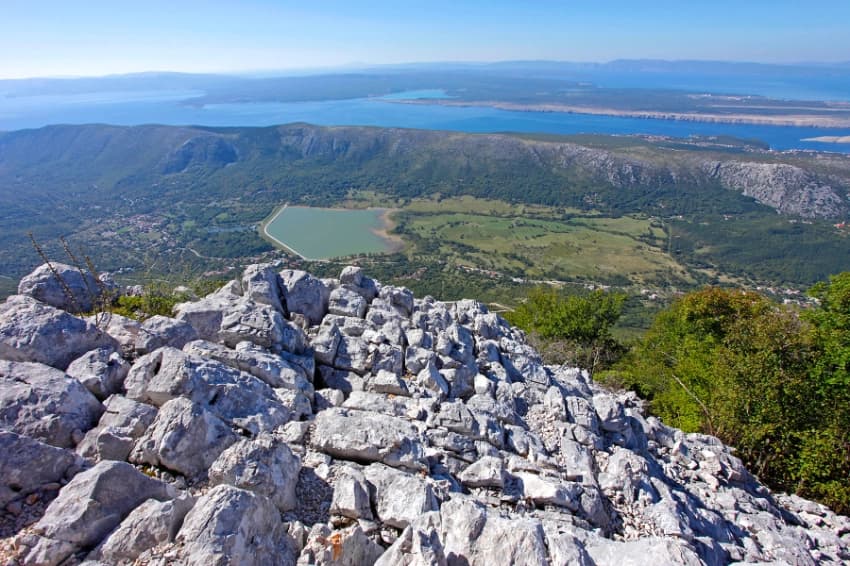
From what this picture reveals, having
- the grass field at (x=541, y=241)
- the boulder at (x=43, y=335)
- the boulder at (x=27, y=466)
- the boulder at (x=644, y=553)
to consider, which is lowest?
the grass field at (x=541, y=241)

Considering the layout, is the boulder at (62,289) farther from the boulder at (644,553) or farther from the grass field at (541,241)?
the grass field at (541,241)

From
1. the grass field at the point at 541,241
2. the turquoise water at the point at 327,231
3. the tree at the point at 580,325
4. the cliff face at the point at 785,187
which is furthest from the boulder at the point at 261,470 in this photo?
the cliff face at the point at 785,187

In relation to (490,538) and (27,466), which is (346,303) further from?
(490,538)

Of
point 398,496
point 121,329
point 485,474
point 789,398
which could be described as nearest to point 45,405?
point 121,329

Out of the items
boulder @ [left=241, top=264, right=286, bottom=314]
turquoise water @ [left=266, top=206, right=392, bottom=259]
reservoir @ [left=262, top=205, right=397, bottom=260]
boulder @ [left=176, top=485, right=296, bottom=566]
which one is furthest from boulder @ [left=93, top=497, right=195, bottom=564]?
turquoise water @ [left=266, top=206, right=392, bottom=259]

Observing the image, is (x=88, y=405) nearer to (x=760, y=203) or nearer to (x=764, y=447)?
(x=764, y=447)

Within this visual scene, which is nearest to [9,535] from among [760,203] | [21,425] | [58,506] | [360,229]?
[58,506]
